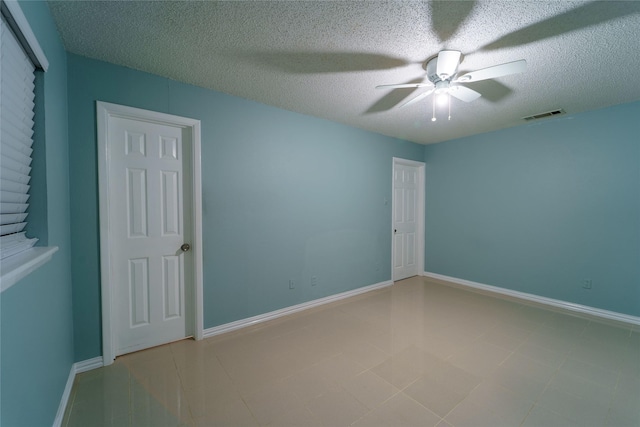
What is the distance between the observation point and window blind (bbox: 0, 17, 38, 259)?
3.34 feet

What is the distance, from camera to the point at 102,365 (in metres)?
1.99

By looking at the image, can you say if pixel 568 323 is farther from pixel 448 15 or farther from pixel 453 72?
pixel 448 15

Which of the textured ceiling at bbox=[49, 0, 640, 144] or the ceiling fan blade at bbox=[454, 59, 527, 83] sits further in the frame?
the ceiling fan blade at bbox=[454, 59, 527, 83]

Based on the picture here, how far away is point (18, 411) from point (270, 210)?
7.09 feet

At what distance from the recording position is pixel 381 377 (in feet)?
6.18

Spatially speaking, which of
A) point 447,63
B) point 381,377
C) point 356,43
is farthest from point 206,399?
point 447,63

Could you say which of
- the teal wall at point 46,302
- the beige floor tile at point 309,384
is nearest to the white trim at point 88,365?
the teal wall at point 46,302

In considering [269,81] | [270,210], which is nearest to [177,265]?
[270,210]

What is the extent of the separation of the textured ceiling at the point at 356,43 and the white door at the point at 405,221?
6.52 ft

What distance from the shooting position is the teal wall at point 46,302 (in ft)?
3.24

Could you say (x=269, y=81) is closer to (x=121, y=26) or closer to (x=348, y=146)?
(x=121, y=26)

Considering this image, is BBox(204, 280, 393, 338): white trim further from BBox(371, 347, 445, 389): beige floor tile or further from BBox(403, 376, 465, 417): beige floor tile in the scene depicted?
BBox(403, 376, 465, 417): beige floor tile

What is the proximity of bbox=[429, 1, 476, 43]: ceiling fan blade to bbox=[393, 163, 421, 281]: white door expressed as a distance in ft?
9.06

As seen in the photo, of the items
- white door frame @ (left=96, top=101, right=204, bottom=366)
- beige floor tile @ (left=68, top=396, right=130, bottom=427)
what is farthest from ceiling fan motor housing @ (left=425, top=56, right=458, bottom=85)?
beige floor tile @ (left=68, top=396, right=130, bottom=427)
